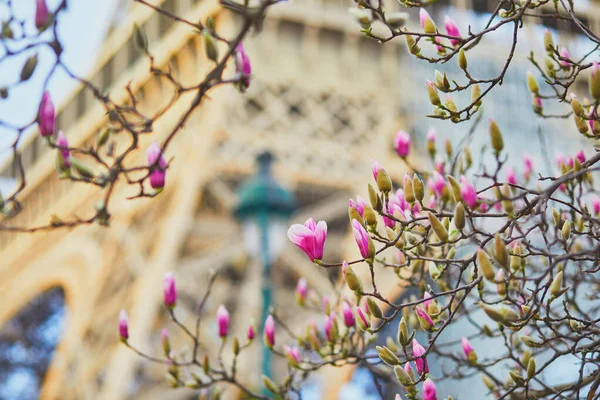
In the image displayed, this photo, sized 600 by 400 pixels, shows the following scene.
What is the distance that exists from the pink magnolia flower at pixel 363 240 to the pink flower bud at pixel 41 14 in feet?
2.57

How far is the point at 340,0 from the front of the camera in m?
13.5

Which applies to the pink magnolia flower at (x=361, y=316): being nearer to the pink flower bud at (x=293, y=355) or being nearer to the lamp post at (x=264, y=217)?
the pink flower bud at (x=293, y=355)

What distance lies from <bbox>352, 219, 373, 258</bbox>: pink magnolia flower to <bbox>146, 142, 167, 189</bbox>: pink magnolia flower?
475mm

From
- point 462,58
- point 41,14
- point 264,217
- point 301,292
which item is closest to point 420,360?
point 462,58

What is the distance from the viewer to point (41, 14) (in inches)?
77.5

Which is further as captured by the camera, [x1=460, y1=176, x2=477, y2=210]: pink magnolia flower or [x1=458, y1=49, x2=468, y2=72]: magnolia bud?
[x1=458, y1=49, x2=468, y2=72]: magnolia bud

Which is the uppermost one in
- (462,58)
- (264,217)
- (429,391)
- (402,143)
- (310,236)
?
(264,217)

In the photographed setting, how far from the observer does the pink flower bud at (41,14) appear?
1960 mm

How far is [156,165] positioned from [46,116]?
27cm

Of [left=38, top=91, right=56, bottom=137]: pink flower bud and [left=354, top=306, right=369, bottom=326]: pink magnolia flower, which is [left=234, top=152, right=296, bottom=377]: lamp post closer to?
[left=354, top=306, right=369, bottom=326]: pink magnolia flower

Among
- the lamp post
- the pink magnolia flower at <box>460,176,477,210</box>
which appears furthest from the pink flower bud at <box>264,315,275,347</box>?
the lamp post

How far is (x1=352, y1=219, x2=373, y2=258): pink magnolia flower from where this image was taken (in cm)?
205

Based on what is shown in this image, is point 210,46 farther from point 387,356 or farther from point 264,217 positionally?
point 264,217

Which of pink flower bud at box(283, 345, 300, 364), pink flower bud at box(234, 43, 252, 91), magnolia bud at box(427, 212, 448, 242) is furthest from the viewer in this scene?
pink flower bud at box(283, 345, 300, 364)
